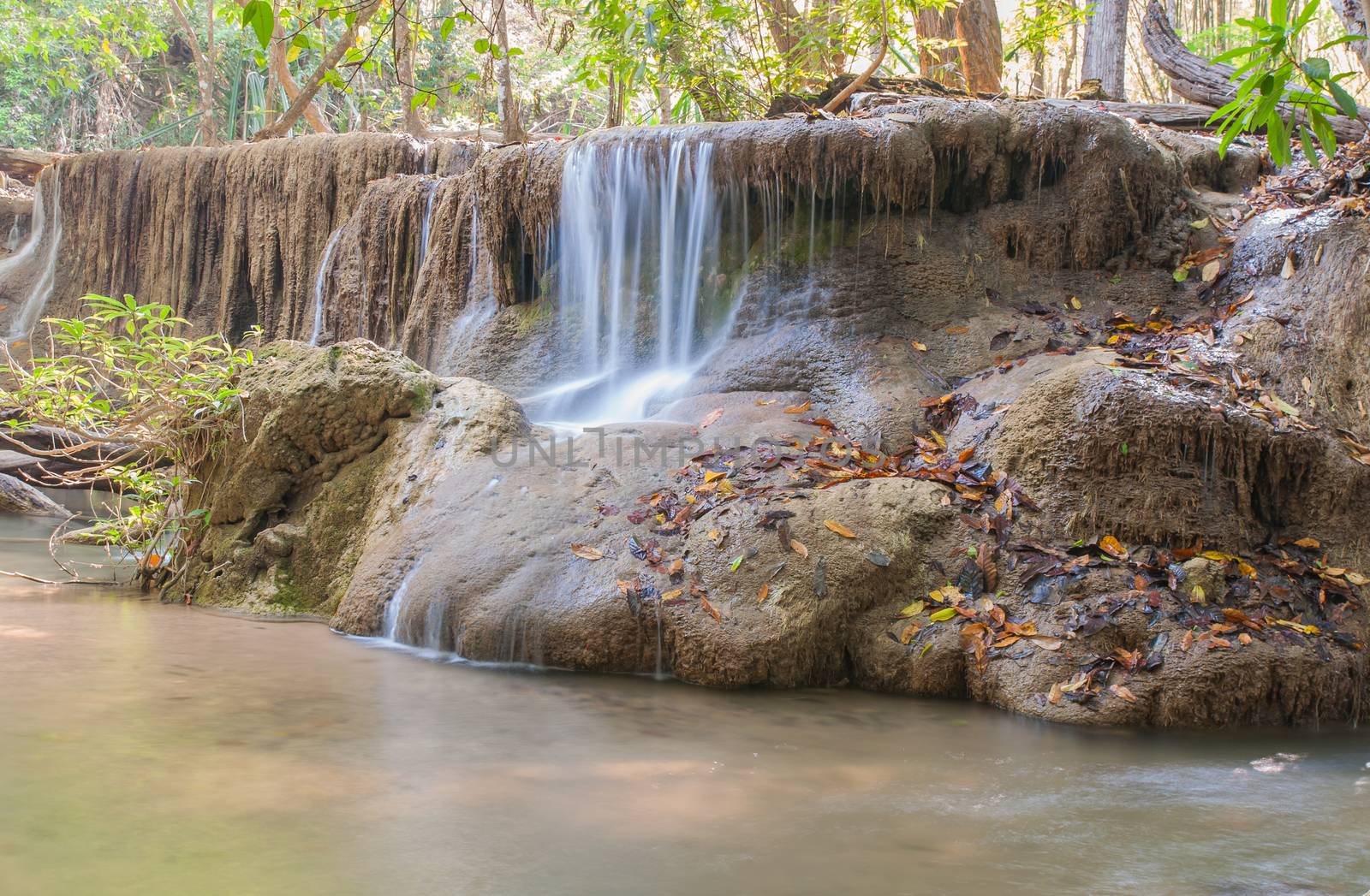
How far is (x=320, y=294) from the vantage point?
1092cm

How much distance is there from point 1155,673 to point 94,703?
413 cm

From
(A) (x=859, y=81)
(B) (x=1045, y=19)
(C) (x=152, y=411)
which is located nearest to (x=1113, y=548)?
(C) (x=152, y=411)

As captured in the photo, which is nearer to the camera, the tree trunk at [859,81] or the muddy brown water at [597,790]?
the muddy brown water at [597,790]

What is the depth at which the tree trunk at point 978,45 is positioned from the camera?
41.4 feet

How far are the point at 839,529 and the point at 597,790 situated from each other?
2.06 m

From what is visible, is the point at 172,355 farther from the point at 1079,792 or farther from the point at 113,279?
the point at 113,279

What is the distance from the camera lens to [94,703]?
3.98 m

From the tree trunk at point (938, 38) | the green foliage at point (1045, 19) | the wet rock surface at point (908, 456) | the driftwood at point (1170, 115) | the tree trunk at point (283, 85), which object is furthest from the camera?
the tree trunk at point (283, 85)

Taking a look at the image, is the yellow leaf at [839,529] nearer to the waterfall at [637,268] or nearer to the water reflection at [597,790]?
the water reflection at [597,790]

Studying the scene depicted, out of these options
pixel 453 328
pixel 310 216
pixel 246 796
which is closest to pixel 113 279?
pixel 310 216

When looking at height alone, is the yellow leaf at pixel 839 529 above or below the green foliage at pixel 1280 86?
below

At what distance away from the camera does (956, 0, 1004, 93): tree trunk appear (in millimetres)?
12609

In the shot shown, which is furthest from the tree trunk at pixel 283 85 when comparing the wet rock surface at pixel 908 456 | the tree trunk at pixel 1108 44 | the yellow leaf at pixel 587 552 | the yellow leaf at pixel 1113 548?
the yellow leaf at pixel 1113 548

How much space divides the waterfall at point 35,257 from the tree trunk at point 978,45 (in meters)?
12.0
